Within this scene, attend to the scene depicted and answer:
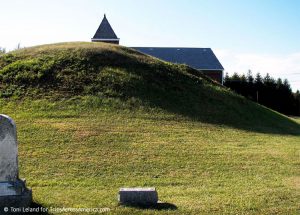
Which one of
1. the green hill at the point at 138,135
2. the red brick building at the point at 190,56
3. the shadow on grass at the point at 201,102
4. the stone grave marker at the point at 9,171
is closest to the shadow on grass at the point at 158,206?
the green hill at the point at 138,135

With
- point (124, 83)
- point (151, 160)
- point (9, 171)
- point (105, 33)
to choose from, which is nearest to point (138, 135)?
point (151, 160)

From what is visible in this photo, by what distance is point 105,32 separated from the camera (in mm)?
43125

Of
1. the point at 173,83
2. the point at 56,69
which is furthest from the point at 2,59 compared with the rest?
the point at 173,83

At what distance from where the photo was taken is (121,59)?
922 inches

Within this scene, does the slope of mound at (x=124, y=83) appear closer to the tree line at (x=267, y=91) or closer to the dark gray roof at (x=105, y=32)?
the dark gray roof at (x=105, y=32)

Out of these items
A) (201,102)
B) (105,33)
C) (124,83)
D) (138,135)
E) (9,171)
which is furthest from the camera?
(105,33)

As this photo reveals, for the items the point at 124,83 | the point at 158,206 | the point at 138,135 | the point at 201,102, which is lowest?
the point at 158,206

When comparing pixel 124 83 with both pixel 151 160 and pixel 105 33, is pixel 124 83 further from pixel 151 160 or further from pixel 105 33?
pixel 105 33

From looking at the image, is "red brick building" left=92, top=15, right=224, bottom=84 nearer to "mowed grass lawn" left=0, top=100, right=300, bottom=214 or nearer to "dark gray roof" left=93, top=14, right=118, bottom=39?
"dark gray roof" left=93, top=14, right=118, bottom=39

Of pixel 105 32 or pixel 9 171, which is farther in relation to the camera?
pixel 105 32

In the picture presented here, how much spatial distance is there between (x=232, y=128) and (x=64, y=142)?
7376mm

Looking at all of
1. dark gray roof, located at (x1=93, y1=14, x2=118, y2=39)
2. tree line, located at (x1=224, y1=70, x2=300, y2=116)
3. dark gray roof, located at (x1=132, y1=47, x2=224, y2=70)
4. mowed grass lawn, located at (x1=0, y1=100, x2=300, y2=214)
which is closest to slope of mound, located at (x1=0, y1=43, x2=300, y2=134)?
mowed grass lawn, located at (x1=0, y1=100, x2=300, y2=214)

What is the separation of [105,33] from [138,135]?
3053 cm

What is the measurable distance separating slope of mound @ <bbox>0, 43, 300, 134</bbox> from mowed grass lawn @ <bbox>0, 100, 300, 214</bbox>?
5.01ft
